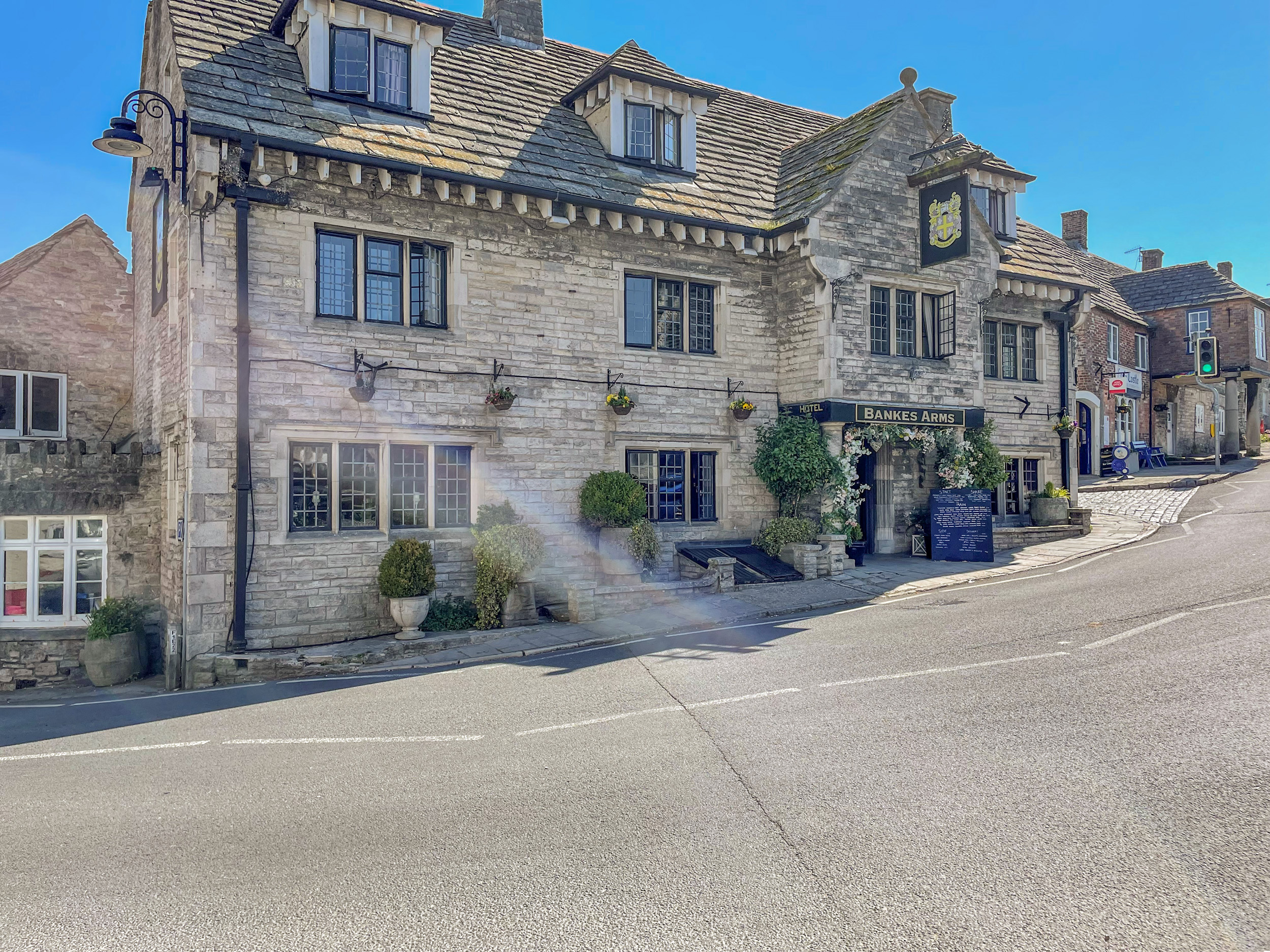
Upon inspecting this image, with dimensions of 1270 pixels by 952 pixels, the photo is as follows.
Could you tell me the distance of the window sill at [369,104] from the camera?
45.1 feet

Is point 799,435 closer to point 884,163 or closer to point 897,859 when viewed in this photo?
point 884,163

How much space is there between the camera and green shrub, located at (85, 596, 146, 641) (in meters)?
13.4

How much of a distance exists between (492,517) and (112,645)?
6.42 metres

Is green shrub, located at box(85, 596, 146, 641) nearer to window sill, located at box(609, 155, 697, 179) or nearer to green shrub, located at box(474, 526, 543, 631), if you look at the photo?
green shrub, located at box(474, 526, 543, 631)

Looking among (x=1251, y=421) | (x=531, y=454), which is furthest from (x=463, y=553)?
(x=1251, y=421)

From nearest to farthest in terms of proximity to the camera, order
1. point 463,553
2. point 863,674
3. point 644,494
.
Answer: point 863,674
point 463,553
point 644,494

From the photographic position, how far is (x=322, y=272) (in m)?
13.2

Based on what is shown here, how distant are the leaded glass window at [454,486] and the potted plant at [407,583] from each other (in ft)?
4.47

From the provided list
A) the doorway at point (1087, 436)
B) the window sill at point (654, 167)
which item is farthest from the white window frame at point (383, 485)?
the doorway at point (1087, 436)

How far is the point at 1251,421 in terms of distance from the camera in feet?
121

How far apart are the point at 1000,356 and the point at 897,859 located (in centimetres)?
1857

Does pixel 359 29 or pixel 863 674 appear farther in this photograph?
pixel 359 29

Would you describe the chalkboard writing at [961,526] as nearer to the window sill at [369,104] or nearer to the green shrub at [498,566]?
the green shrub at [498,566]

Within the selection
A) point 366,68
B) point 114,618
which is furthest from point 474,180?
point 114,618
